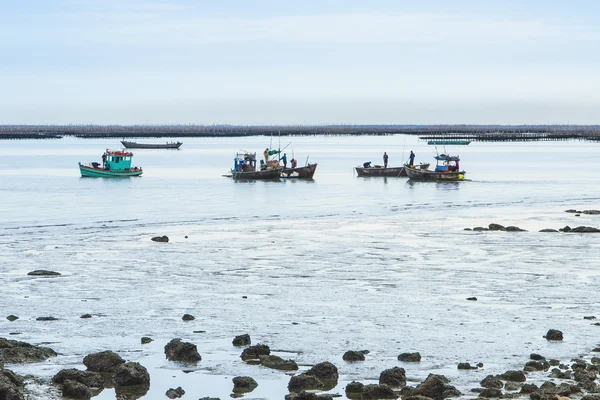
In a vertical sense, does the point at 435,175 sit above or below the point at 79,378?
below

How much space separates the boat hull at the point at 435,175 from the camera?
6575 centimetres

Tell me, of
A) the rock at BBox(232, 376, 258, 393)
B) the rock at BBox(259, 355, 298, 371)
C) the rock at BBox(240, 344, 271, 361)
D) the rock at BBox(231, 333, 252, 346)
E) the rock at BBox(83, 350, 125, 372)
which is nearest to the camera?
the rock at BBox(232, 376, 258, 393)

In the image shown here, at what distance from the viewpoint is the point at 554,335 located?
1502 cm

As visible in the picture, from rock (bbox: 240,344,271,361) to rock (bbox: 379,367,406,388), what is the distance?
2.21 metres

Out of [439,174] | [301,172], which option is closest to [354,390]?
[439,174]

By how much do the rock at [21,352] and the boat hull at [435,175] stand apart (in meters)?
53.4

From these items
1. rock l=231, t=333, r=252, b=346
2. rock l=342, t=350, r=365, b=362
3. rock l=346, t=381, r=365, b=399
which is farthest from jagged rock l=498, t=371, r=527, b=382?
rock l=231, t=333, r=252, b=346

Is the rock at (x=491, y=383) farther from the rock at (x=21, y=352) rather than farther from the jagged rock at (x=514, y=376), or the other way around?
the rock at (x=21, y=352)

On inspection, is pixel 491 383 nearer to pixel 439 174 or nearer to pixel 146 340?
pixel 146 340

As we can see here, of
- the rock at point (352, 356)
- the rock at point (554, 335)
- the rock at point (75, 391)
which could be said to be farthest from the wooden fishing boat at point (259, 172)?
the rock at point (75, 391)

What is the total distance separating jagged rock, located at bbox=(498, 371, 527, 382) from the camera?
12.5 m

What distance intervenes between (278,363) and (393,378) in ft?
6.34

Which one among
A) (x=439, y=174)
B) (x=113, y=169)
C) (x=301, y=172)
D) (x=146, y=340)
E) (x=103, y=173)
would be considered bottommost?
(x=103, y=173)

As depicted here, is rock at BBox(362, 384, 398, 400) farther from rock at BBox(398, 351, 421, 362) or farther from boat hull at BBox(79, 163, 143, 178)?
boat hull at BBox(79, 163, 143, 178)
